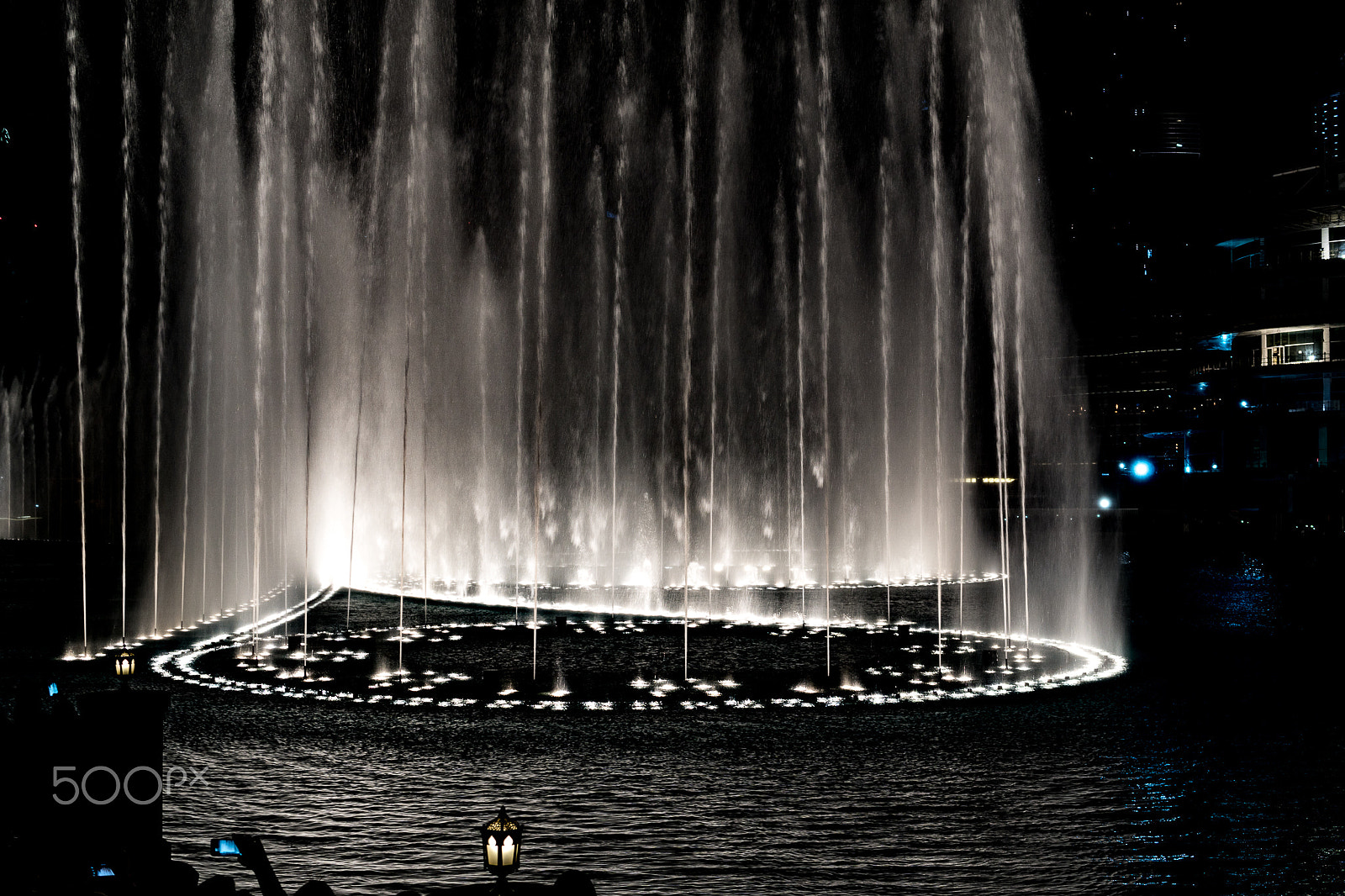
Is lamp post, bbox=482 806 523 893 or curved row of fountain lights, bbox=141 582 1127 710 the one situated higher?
lamp post, bbox=482 806 523 893

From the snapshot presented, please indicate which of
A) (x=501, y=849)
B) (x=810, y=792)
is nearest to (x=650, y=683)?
(x=810, y=792)

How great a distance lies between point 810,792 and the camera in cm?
923

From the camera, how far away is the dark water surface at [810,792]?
7.34 m

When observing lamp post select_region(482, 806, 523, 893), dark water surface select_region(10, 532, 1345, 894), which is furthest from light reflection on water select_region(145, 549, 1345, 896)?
lamp post select_region(482, 806, 523, 893)

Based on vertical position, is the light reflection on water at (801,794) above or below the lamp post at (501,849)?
below

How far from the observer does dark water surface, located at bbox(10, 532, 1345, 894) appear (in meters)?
7.34

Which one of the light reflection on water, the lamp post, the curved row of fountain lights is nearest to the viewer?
the lamp post

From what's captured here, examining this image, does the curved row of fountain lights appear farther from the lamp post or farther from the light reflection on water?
the lamp post

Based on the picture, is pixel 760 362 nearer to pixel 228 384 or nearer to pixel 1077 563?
pixel 1077 563

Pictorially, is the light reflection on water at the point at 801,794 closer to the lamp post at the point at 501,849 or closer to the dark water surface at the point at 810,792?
the dark water surface at the point at 810,792

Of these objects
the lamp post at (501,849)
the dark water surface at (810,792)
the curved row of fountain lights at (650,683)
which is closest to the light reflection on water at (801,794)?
the dark water surface at (810,792)

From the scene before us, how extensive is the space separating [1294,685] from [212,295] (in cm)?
2309

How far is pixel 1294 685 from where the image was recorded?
47.2ft

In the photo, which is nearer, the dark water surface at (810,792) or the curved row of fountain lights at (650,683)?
the dark water surface at (810,792)
